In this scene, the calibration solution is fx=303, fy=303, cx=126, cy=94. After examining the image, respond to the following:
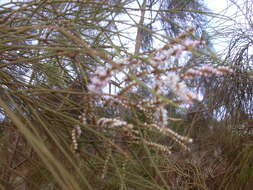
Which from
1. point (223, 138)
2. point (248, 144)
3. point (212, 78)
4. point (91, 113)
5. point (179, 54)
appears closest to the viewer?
point (179, 54)

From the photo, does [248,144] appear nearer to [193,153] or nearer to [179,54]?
[193,153]

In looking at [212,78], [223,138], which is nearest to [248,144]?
[223,138]

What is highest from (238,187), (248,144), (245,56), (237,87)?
(245,56)

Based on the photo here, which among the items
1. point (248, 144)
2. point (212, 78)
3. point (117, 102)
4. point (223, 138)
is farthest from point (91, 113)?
point (212, 78)

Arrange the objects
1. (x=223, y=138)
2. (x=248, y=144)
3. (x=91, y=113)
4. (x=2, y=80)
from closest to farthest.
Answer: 1. (x=91, y=113)
2. (x=2, y=80)
3. (x=248, y=144)
4. (x=223, y=138)

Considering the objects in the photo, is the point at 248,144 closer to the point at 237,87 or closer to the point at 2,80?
the point at 237,87

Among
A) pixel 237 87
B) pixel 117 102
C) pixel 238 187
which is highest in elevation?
pixel 237 87

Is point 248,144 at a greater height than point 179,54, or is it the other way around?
point 179,54

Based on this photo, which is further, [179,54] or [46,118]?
[46,118]

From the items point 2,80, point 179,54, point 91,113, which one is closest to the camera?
point 179,54
